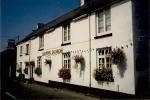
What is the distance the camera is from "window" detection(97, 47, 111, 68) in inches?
506

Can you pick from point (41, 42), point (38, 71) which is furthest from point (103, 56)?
point (41, 42)

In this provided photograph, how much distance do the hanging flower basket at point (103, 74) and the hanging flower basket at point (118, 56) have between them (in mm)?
943

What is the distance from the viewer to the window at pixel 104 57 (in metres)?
12.8

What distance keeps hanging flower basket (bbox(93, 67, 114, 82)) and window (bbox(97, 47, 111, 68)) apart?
0.35m

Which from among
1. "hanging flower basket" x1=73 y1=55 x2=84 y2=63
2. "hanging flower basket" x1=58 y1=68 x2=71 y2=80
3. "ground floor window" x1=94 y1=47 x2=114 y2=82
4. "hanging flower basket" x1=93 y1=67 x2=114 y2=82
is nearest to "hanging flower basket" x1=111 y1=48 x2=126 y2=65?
"ground floor window" x1=94 y1=47 x2=114 y2=82

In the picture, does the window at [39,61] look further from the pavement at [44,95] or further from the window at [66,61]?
the pavement at [44,95]

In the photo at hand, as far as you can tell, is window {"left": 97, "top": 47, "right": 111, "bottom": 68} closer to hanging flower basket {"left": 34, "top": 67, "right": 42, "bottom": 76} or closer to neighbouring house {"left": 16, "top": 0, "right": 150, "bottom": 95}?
neighbouring house {"left": 16, "top": 0, "right": 150, "bottom": 95}

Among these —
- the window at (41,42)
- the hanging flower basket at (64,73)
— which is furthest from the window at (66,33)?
the window at (41,42)

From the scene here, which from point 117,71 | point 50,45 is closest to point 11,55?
point 50,45

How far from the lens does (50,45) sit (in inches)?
814

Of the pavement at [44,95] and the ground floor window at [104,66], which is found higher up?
the ground floor window at [104,66]

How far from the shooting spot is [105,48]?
42.9ft

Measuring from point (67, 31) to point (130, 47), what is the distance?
7.63m

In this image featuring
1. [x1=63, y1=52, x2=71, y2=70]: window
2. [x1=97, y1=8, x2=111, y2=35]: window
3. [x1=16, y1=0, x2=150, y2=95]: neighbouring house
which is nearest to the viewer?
[x1=16, y1=0, x2=150, y2=95]: neighbouring house
